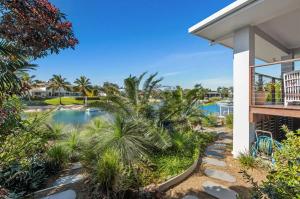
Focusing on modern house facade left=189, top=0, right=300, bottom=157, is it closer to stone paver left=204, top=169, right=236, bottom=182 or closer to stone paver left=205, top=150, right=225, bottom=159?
stone paver left=205, top=150, right=225, bottom=159

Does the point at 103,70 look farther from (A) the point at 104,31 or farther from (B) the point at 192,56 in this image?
(B) the point at 192,56

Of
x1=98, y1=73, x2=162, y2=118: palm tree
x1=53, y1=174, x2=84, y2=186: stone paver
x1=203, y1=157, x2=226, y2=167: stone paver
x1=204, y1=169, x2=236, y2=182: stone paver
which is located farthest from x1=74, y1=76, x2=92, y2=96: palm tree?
x1=204, y1=169, x2=236, y2=182: stone paver

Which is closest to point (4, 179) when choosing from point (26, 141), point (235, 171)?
point (26, 141)

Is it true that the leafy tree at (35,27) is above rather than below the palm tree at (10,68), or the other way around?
above

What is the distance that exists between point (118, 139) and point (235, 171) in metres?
4.31

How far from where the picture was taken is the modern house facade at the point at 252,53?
5.83 metres

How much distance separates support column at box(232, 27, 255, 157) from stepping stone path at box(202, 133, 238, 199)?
960mm

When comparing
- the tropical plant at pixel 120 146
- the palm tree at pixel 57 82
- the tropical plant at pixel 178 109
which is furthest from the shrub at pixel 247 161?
the palm tree at pixel 57 82

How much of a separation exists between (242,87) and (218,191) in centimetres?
417

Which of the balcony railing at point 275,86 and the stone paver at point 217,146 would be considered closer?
the balcony railing at point 275,86

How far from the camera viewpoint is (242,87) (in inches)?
276

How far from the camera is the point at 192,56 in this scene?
16.0 m

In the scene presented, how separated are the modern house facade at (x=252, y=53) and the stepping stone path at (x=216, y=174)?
3.12 ft

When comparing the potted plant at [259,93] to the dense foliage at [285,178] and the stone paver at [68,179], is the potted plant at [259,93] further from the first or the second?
the stone paver at [68,179]
